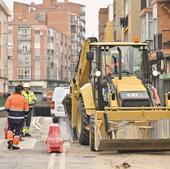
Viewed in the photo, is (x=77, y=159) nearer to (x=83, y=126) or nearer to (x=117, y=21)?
(x=83, y=126)

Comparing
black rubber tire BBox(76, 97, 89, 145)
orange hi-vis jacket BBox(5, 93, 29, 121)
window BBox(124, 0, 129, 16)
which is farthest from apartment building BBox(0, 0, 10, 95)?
orange hi-vis jacket BBox(5, 93, 29, 121)

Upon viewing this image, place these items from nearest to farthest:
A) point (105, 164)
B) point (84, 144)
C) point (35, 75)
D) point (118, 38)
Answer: point (105, 164)
point (84, 144)
point (118, 38)
point (35, 75)

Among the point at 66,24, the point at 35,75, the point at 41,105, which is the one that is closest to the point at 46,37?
the point at 35,75

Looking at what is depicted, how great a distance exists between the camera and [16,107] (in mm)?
15734

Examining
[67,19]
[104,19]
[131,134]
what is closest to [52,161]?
[131,134]

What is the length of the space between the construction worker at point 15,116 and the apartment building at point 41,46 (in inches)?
4151

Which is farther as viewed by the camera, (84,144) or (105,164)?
(84,144)

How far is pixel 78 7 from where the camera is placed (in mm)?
160750

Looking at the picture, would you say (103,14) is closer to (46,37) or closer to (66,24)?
(46,37)

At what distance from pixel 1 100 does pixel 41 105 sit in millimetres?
17368

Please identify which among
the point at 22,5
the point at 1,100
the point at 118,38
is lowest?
the point at 1,100

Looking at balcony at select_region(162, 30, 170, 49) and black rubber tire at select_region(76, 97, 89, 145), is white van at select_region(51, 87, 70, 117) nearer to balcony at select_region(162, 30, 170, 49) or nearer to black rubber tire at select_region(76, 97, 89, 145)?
black rubber tire at select_region(76, 97, 89, 145)

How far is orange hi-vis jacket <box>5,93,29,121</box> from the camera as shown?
1568 cm

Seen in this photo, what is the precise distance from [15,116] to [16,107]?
0.78 feet
